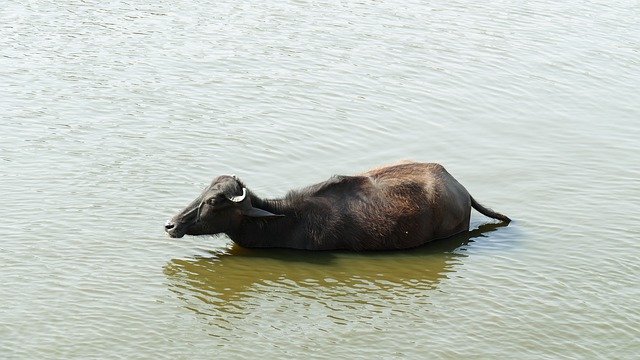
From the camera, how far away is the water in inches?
407

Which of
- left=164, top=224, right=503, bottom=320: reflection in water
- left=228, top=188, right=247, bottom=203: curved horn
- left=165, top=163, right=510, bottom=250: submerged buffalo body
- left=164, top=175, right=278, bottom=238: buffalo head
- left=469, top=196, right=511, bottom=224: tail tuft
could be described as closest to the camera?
left=164, top=224, right=503, bottom=320: reflection in water

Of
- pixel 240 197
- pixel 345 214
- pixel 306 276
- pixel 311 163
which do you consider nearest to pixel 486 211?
pixel 345 214

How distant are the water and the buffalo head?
1.05 ft

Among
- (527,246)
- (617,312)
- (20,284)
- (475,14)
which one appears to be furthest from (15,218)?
(475,14)

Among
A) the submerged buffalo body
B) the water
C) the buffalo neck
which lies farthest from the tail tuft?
the buffalo neck

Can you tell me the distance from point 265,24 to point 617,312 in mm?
11469

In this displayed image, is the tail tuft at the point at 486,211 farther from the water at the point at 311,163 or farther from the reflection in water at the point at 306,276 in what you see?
the reflection in water at the point at 306,276

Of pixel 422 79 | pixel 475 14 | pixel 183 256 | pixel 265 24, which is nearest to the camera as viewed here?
pixel 183 256

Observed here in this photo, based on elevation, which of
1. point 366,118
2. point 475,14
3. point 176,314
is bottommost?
point 176,314

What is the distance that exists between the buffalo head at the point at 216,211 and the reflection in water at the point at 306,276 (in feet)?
1.04

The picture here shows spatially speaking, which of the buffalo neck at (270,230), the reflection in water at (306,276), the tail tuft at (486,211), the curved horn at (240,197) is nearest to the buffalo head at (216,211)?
the curved horn at (240,197)

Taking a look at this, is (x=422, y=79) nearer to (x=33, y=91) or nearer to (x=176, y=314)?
(x=33, y=91)

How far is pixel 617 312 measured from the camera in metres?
10.9

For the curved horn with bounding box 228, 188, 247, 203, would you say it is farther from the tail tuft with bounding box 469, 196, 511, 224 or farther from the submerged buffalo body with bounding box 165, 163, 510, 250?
the tail tuft with bounding box 469, 196, 511, 224
